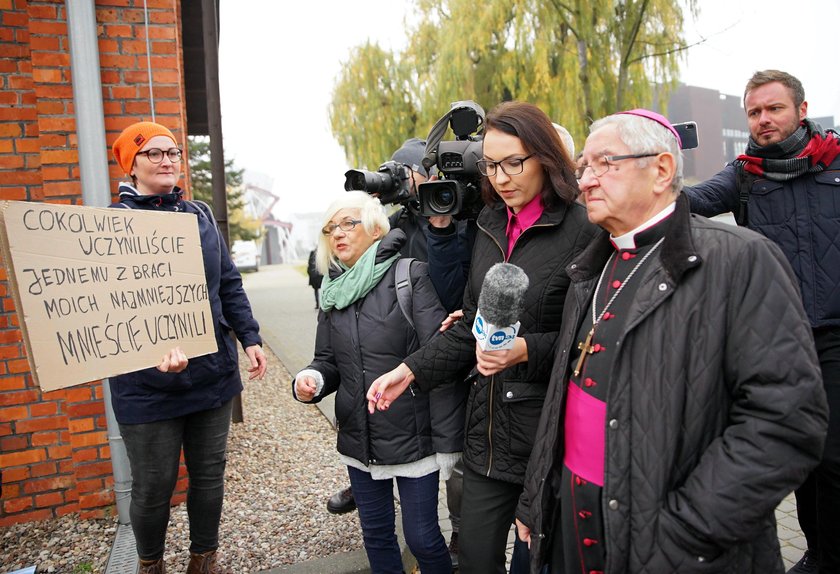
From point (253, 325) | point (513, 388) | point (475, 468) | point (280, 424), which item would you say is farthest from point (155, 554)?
point (280, 424)

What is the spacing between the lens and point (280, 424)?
5688 mm

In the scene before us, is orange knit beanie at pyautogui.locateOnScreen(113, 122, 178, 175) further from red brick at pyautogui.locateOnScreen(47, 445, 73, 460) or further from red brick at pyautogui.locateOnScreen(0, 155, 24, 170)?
red brick at pyautogui.locateOnScreen(47, 445, 73, 460)

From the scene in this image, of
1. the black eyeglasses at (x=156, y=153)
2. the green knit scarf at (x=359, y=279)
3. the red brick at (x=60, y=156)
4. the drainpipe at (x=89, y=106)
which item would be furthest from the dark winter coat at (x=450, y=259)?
the red brick at (x=60, y=156)

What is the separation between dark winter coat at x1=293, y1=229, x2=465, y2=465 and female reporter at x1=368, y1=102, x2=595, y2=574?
0.18 meters

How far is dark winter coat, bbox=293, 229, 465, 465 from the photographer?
7.75ft

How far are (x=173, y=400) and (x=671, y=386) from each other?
205 cm

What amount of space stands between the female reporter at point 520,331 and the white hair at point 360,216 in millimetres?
522

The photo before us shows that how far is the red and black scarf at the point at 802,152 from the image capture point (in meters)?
2.48

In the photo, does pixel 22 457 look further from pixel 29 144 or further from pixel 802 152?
pixel 802 152

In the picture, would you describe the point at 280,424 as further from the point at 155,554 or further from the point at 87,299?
the point at 87,299

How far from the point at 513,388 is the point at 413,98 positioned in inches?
596

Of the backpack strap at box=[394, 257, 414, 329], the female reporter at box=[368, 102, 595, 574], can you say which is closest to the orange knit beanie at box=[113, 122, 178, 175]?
the backpack strap at box=[394, 257, 414, 329]

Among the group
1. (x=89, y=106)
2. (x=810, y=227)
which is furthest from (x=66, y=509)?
(x=810, y=227)

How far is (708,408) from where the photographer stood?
4.58ft
